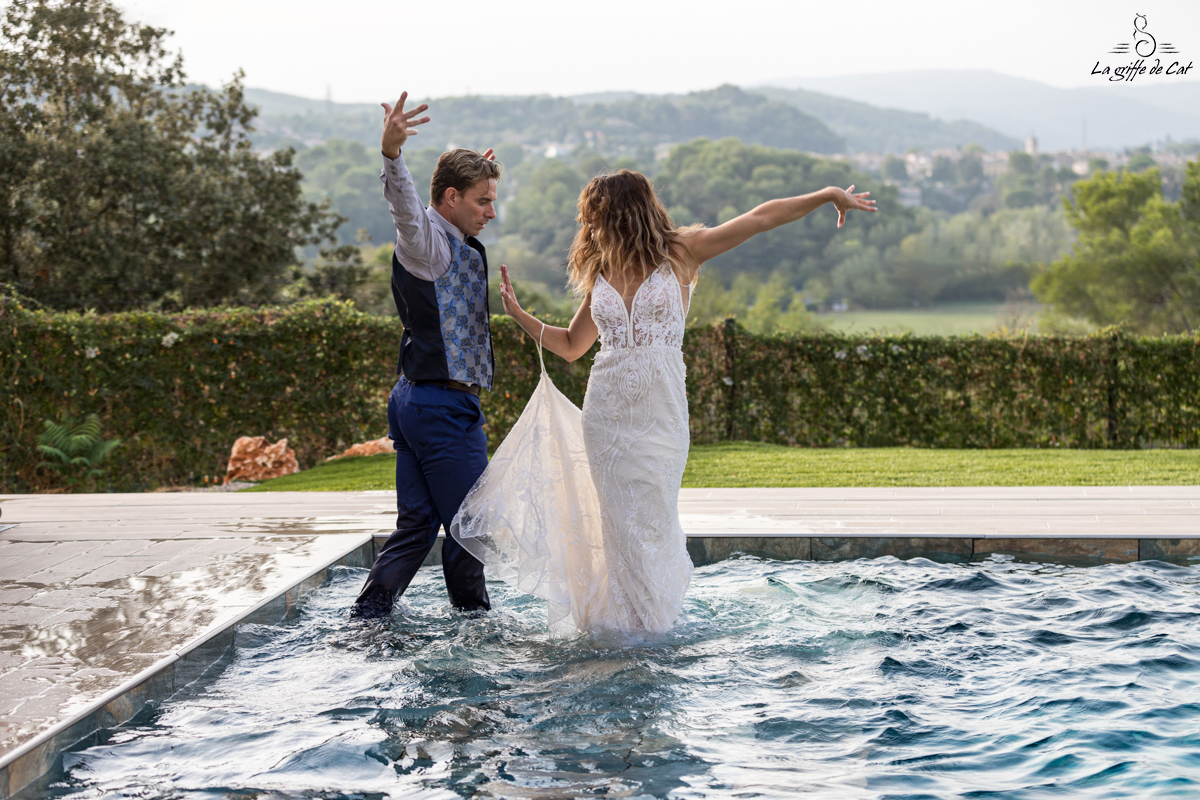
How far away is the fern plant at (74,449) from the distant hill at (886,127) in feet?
333

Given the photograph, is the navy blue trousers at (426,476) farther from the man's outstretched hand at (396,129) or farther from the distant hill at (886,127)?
the distant hill at (886,127)

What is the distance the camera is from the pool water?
2.79 metres

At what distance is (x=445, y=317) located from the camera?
3.78 meters

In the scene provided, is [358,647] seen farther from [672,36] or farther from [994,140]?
[994,140]

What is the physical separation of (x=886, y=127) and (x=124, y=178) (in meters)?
106

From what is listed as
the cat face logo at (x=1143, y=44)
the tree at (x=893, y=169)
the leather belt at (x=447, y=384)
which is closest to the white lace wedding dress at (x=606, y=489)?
the leather belt at (x=447, y=384)

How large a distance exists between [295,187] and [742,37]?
108m

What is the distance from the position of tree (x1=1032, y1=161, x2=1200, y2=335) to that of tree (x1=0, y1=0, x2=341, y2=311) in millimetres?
48153

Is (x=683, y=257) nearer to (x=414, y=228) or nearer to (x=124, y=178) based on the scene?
(x=414, y=228)

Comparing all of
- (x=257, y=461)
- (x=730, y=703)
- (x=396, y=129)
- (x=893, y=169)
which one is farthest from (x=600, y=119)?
(x=730, y=703)

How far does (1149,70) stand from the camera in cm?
1046

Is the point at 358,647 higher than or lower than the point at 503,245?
lower

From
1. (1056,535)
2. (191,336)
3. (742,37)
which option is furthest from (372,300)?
(742,37)

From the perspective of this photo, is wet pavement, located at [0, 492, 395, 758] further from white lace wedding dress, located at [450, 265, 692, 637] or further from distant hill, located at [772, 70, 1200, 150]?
distant hill, located at [772, 70, 1200, 150]
